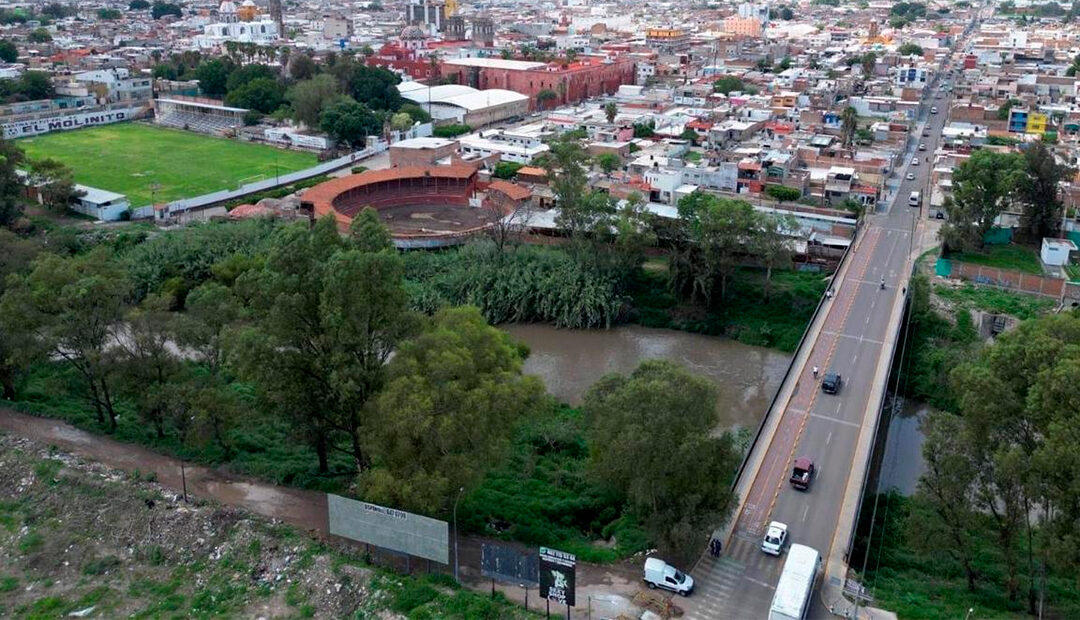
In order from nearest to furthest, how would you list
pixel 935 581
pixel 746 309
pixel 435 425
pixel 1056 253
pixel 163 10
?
pixel 435 425 → pixel 935 581 → pixel 746 309 → pixel 1056 253 → pixel 163 10

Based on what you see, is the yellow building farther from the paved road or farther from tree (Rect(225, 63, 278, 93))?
tree (Rect(225, 63, 278, 93))

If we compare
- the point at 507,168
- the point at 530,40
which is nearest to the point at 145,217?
the point at 507,168

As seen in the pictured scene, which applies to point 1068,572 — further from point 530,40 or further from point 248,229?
point 530,40

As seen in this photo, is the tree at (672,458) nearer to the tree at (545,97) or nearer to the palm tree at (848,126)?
the palm tree at (848,126)

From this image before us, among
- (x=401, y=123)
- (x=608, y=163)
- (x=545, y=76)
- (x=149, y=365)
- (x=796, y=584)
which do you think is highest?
(x=545, y=76)

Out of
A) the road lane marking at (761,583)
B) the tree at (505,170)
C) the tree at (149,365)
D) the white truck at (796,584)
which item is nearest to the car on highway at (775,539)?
the white truck at (796,584)

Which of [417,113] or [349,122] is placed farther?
[417,113]

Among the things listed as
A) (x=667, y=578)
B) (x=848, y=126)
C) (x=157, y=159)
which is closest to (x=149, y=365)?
(x=667, y=578)

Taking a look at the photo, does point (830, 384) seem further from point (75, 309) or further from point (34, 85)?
point (34, 85)
